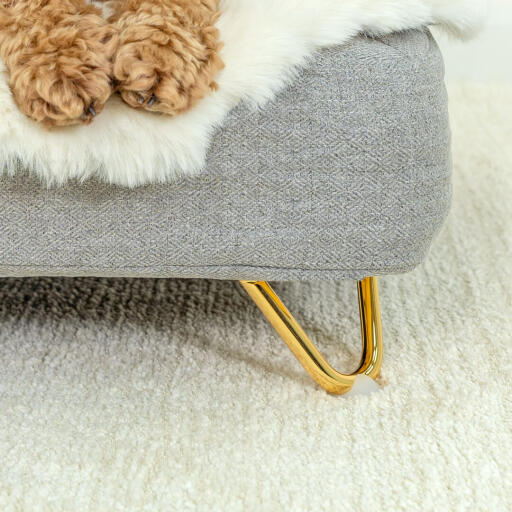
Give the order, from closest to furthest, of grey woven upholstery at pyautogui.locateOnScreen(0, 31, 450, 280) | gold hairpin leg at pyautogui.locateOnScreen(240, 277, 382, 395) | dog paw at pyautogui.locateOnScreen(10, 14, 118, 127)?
dog paw at pyautogui.locateOnScreen(10, 14, 118, 127) < grey woven upholstery at pyautogui.locateOnScreen(0, 31, 450, 280) < gold hairpin leg at pyautogui.locateOnScreen(240, 277, 382, 395)

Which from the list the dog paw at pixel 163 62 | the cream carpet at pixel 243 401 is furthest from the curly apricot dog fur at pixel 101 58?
the cream carpet at pixel 243 401

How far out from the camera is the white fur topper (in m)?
0.77

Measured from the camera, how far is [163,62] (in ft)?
2.42

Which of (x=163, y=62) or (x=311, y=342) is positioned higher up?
(x=163, y=62)

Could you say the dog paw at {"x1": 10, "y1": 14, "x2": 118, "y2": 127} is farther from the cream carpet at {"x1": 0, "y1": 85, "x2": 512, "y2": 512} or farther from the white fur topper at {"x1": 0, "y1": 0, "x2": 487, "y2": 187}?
the cream carpet at {"x1": 0, "y1": 85, "x2": 512, "y2": 512}

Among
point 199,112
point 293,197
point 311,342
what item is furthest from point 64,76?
point 311,342

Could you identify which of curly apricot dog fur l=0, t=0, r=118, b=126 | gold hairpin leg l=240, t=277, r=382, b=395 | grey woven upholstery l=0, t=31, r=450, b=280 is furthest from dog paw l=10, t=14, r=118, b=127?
gold hairpin leg l=240, t=277, r=382, b=395

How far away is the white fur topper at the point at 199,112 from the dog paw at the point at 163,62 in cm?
2

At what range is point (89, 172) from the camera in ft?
2.60

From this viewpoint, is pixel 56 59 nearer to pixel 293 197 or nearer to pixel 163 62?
pixel 163 62

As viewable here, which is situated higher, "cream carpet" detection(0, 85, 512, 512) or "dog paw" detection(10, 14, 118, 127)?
"dog paw" detection(10, 14, 118, 127)

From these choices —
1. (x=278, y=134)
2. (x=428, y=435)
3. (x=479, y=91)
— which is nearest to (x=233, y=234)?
(x=278, y=134)

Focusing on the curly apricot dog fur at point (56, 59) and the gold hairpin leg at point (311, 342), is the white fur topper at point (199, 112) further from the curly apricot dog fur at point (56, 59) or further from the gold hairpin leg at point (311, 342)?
the gold hairpin leg at point (311, 342)

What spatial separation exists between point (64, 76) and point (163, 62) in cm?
10
